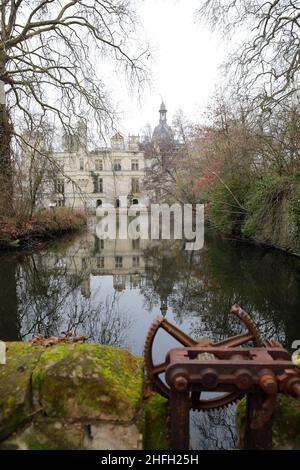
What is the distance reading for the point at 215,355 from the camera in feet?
6.45

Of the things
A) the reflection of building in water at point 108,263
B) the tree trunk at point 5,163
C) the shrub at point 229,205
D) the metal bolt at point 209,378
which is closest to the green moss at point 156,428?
the metal bolt at point 209,378

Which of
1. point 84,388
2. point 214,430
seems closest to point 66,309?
point 214,430

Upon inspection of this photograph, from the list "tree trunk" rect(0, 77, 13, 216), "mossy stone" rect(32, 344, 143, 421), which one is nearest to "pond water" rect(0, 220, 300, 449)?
"mossy stone" rect(32, 344, 143, 421)

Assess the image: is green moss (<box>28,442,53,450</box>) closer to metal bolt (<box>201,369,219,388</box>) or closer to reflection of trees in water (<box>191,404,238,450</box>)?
metal bolt (<box>201,369,219,388</box>)

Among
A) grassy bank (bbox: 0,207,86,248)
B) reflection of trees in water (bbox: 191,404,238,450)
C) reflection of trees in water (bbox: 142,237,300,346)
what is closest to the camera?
reflection of trees in water (bbox: 191,404,238,450)

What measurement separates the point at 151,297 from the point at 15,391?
5621 mm

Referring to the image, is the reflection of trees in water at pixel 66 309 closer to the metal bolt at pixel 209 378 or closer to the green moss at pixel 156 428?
the green moss at pixel 156 428

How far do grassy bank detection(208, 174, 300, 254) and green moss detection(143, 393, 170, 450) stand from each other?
30.1 feet

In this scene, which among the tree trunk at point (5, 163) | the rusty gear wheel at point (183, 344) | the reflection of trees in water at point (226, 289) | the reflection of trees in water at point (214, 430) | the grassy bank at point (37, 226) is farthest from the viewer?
the grassy bank at point (37, 226)

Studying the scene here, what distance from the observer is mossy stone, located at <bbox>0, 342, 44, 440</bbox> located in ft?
5.73

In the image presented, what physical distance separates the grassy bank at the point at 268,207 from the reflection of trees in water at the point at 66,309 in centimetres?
664

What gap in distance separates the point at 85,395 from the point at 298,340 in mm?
4112

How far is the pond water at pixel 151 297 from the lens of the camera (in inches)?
205

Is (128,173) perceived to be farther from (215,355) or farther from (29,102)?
(215,355)
